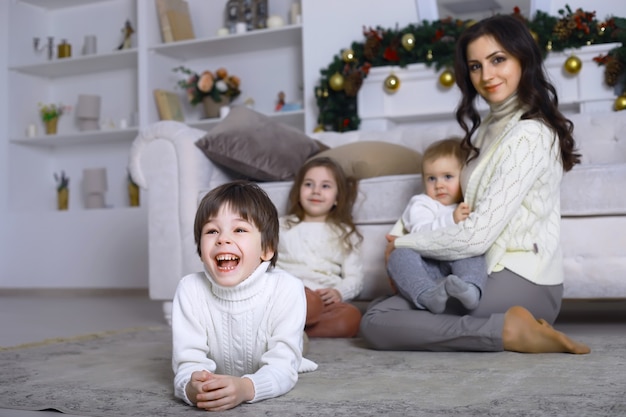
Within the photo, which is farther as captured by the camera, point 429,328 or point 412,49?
point 412,49

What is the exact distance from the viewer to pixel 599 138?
295 cm

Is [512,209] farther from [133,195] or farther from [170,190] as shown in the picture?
[133,195]

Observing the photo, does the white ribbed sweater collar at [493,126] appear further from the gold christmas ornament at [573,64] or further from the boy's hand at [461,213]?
the gold christmas ornament at [573,64]

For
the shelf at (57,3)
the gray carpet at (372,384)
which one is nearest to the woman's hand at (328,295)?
the gray carpet at (372,384)

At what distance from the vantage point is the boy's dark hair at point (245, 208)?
1279mm

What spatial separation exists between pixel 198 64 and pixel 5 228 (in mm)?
1670

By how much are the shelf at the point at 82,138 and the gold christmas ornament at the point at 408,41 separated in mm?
1828

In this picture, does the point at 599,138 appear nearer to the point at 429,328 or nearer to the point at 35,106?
the point at 429,328

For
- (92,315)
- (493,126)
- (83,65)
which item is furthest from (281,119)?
(493,126)

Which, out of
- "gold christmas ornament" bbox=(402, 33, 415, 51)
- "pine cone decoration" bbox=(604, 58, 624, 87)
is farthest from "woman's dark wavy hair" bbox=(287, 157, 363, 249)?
"pine cone decoration" bbox=(604, 58, 624, 87)

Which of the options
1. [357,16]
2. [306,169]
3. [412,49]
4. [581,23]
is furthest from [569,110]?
[306,169]

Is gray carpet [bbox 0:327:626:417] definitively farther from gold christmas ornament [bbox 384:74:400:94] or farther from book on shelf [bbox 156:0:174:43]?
book on shelf [bbox 156:0:174:43]

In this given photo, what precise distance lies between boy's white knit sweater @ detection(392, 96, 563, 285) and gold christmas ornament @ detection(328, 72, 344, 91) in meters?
2.32

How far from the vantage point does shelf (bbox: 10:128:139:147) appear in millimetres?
4985
